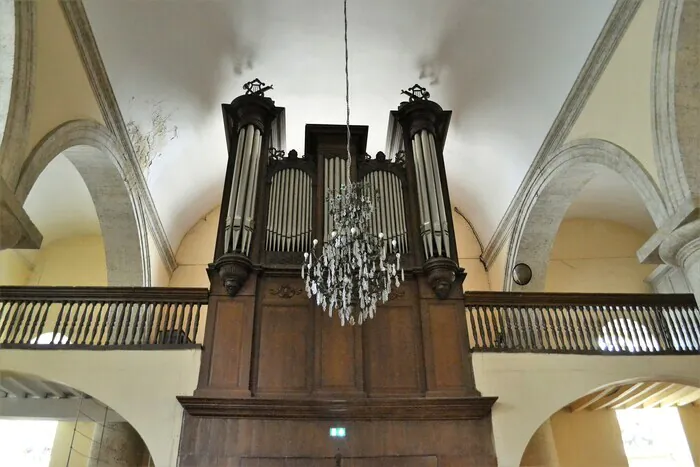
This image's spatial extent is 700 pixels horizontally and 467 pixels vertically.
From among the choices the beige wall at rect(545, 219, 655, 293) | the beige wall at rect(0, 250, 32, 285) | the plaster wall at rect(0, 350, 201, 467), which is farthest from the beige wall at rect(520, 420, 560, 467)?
the beige wall at rect(0, 250, 32, 285)

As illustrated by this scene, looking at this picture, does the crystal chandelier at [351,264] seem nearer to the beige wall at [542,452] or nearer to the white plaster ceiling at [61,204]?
the beige wall at [542,452]

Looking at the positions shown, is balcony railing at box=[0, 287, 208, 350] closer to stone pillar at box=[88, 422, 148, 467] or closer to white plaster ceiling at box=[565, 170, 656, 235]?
stone pillar at box=[88, 422, 148, 467]

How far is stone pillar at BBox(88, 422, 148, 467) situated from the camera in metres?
7.87

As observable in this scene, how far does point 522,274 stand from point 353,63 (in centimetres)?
458

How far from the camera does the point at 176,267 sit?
1147 centimetres

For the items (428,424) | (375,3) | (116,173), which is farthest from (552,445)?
(116,173)

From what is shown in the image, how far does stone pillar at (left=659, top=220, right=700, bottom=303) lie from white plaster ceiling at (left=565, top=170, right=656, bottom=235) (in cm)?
386

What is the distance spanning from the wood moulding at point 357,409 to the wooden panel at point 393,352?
0.20 meters

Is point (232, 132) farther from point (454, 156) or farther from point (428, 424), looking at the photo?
point (428, 424)

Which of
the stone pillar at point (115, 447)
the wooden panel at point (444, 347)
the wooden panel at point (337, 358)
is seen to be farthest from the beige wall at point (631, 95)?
the stone pillar at point (115, 447)

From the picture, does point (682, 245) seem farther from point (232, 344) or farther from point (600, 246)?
point (600, 246)

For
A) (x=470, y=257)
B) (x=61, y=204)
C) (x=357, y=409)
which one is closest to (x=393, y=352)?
(x=357, y=409)

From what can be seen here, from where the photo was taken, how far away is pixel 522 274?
32.1ft

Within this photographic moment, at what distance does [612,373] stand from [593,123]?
3.33m
